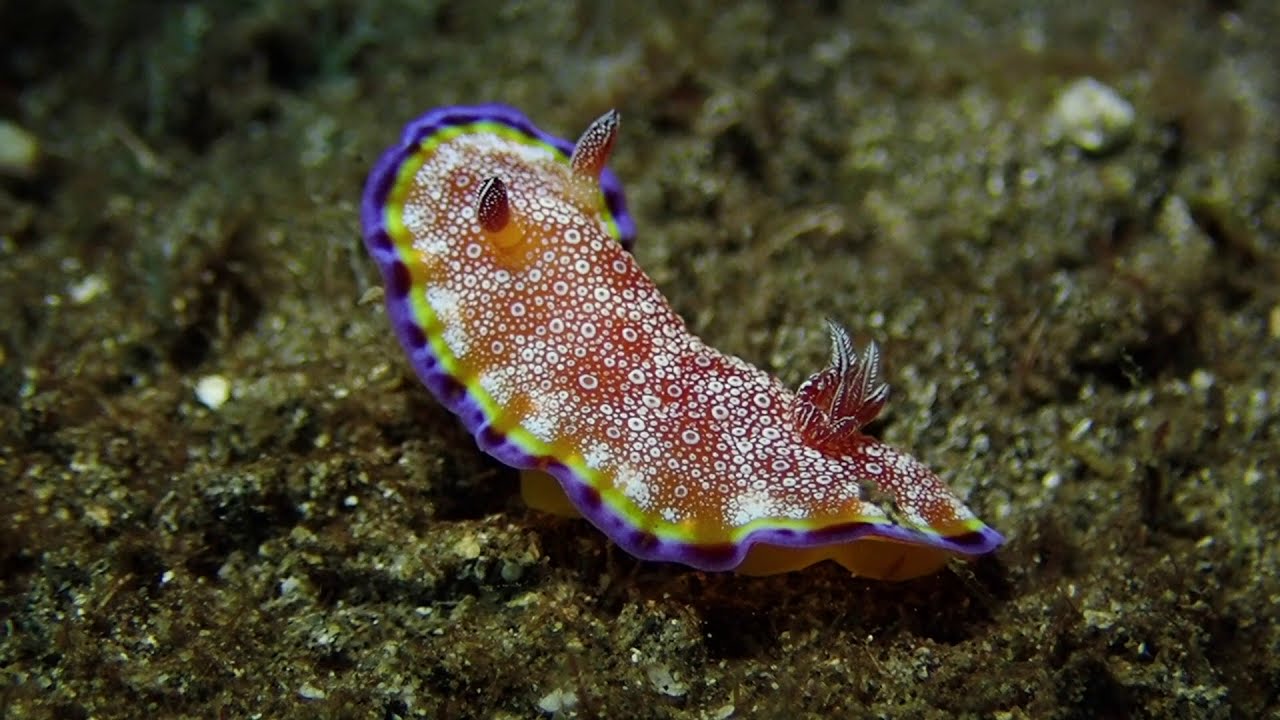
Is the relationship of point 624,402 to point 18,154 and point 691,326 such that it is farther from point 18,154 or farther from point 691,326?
point 18,154

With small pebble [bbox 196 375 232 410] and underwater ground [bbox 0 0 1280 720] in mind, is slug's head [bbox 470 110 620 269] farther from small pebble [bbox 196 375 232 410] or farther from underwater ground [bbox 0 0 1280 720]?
small pebble [bbox 196 375 232 410]

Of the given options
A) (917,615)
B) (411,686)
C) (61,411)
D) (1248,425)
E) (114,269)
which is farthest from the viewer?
(114,269)

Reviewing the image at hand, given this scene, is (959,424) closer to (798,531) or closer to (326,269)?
(798,531)

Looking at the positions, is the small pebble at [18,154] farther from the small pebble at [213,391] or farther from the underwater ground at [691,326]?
the small pebble at [213,391]

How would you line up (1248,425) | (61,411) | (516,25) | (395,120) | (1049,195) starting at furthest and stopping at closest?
(516,25) → (395,120) → (1049,195) → (1248,425) → (61,411)

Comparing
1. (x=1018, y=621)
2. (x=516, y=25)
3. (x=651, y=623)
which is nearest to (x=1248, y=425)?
(x=1018, y=621)

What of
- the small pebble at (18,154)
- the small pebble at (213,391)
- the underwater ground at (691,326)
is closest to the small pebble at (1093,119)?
the underwater ground at (691,326)
